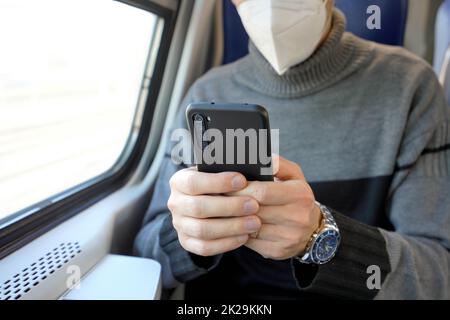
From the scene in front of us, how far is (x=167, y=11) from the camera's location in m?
1.14

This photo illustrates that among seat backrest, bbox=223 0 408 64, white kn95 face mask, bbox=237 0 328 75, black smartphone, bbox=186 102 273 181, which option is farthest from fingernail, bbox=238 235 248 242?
seat backrest, bbox=223 0 408 64

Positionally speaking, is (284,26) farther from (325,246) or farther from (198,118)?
(325,246)

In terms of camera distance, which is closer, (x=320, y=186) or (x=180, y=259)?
(x=180, y=259)

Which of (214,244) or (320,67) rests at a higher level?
(320,67)

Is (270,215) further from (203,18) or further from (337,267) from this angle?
(203,18)

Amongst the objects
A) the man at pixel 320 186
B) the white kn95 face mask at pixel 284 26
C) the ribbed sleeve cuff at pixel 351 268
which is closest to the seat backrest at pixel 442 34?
the man at pixel 320 186

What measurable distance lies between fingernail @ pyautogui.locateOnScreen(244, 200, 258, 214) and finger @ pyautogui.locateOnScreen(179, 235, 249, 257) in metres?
0.06

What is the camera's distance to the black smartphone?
0.51m

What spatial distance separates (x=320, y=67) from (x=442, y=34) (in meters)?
0.71

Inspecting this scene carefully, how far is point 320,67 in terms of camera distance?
86 cm

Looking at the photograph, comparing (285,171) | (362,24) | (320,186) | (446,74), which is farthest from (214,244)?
(446,74)

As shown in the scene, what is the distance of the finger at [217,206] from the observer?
1.80ft

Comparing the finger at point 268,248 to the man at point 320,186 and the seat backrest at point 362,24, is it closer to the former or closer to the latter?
the man at point 320,186
